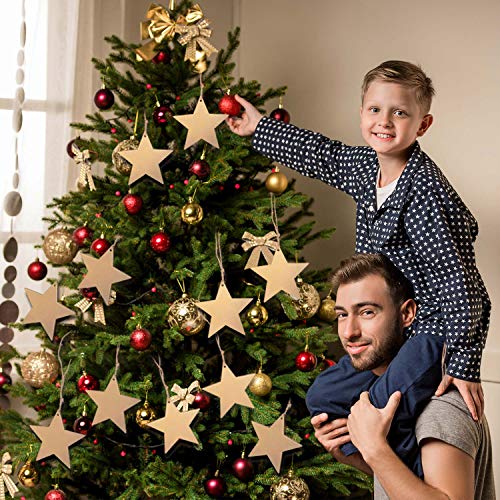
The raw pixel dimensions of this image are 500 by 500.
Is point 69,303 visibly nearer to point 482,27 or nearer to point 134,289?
point 134,289

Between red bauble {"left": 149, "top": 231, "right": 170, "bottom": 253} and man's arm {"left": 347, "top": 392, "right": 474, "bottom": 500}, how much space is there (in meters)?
0.89

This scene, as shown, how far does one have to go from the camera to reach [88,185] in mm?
2537

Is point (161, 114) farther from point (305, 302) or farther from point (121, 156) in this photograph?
point (305, 302)

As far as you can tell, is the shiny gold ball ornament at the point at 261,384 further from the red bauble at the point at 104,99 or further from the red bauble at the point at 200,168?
the red bauble at the point at 104,99

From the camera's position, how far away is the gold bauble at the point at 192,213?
2.40 meters

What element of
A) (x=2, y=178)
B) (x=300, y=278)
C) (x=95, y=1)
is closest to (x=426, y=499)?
(x=300, y=278)

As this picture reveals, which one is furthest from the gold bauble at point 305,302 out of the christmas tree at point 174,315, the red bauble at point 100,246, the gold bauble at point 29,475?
the gold bauble at point 29,475

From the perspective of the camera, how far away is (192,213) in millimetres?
2395

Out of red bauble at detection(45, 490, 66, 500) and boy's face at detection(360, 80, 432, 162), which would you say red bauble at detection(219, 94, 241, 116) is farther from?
red bauble at detection(45, 490, 66, 500)

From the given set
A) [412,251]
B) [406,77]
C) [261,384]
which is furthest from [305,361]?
[406,77]

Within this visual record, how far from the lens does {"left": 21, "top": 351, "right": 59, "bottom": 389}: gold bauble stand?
8.19 feet

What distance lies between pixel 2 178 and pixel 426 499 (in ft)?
6.43

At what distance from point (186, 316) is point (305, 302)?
0.38 metres

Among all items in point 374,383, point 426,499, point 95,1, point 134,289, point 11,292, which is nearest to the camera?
point 426,499
